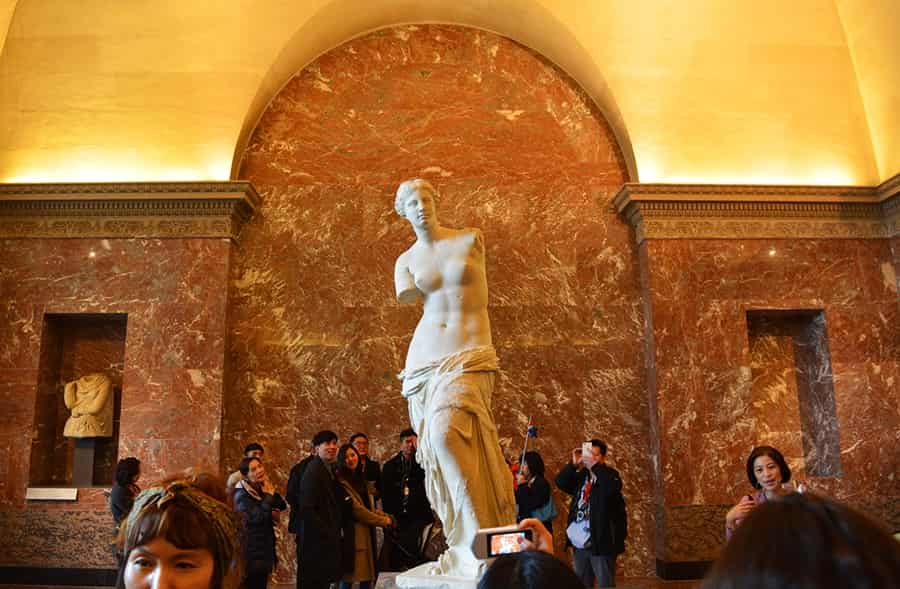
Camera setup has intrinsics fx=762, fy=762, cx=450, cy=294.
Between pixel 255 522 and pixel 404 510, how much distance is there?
1.63 m

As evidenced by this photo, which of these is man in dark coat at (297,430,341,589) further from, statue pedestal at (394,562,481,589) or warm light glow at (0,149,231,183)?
warm light glow at (0,149,231,183)

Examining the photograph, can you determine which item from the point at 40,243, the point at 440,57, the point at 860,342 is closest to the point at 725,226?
the point at 860,342

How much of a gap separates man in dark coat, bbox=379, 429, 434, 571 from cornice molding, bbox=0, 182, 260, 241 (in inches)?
149

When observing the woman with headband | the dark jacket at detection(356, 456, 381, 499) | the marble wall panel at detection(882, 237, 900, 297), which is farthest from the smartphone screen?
the marble wall panel at detection(882, 237, 900, 297)

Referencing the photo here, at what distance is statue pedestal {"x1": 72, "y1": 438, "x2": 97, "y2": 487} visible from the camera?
8805 mm

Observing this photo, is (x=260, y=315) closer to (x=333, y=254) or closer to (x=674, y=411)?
(x=333, y=254)

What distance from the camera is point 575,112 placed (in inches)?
397

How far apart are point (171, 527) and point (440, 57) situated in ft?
30.8

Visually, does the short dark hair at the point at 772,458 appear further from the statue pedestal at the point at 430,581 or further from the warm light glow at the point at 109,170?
the warm light glow at the point at 109,170

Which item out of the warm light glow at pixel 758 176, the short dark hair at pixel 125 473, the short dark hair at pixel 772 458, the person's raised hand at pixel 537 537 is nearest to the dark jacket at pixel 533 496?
the short dark hair at pixel 772 458

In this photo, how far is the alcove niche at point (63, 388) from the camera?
29.0ft

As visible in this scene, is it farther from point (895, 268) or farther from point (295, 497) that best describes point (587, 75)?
point (295, 497)

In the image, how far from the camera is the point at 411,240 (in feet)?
31.4

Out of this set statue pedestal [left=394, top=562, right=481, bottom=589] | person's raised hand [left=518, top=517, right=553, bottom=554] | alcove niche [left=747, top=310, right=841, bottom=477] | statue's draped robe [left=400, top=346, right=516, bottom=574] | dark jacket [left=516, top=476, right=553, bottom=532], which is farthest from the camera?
alcove niche [left=747, top=310, right=841, bottom=477]
